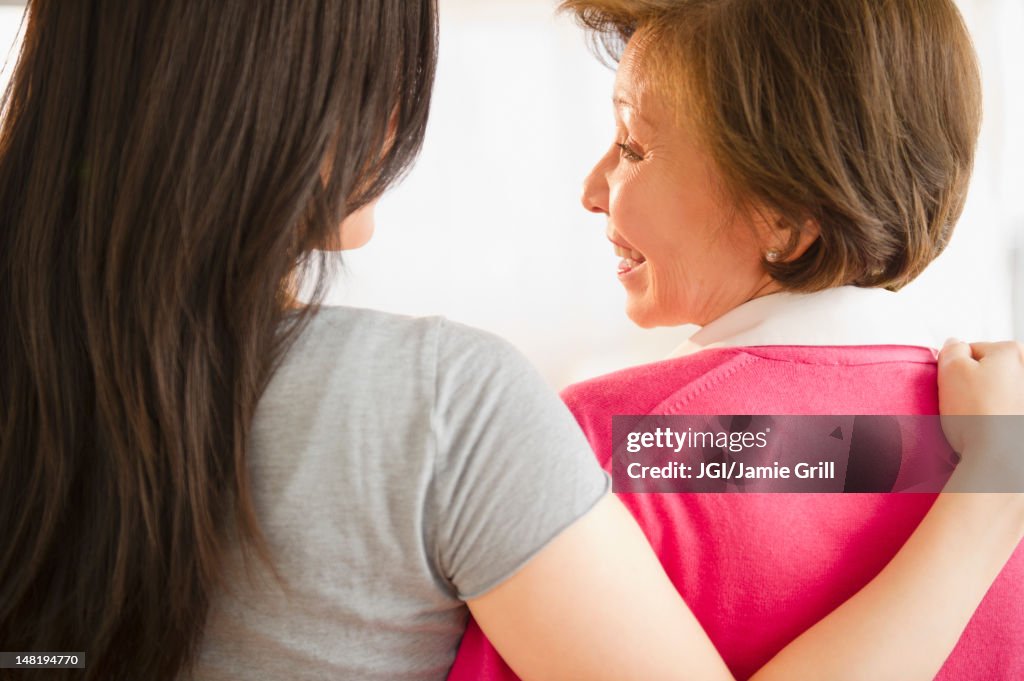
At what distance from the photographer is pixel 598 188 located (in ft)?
4.03

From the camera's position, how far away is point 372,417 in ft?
2.14

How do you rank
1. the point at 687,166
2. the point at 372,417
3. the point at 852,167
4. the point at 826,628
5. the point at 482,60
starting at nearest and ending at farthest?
the point at 372,417
the point at 826,628
the point at 852,167
the point at 687,166
the point at 482,60

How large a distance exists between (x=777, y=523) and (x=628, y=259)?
0.51 m

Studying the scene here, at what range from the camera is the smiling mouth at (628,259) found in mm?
1225

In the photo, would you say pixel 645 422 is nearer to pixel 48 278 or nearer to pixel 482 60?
pixel 48 278

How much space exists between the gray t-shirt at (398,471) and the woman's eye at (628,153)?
506 mm

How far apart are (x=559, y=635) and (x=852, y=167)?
1.85ft

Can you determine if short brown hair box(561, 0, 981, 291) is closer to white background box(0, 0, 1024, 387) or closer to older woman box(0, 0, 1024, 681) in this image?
older woman box(0, 0, 1024, 681)

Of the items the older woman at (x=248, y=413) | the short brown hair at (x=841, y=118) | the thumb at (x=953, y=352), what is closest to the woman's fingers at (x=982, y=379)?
the thumb at (x=953, y=352)

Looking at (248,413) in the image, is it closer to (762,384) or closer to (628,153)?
(762,384)

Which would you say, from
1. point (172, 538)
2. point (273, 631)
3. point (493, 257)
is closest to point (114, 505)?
point (172, 538)

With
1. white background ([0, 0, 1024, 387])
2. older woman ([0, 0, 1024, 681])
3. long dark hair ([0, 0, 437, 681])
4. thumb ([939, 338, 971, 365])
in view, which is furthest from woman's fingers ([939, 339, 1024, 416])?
white background ([0, 0, 1024, 387])

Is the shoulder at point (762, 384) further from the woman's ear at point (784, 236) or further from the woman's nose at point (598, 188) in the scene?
the woman's nose at point (598, 188)

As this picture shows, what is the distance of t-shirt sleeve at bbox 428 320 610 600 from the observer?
65 cm
